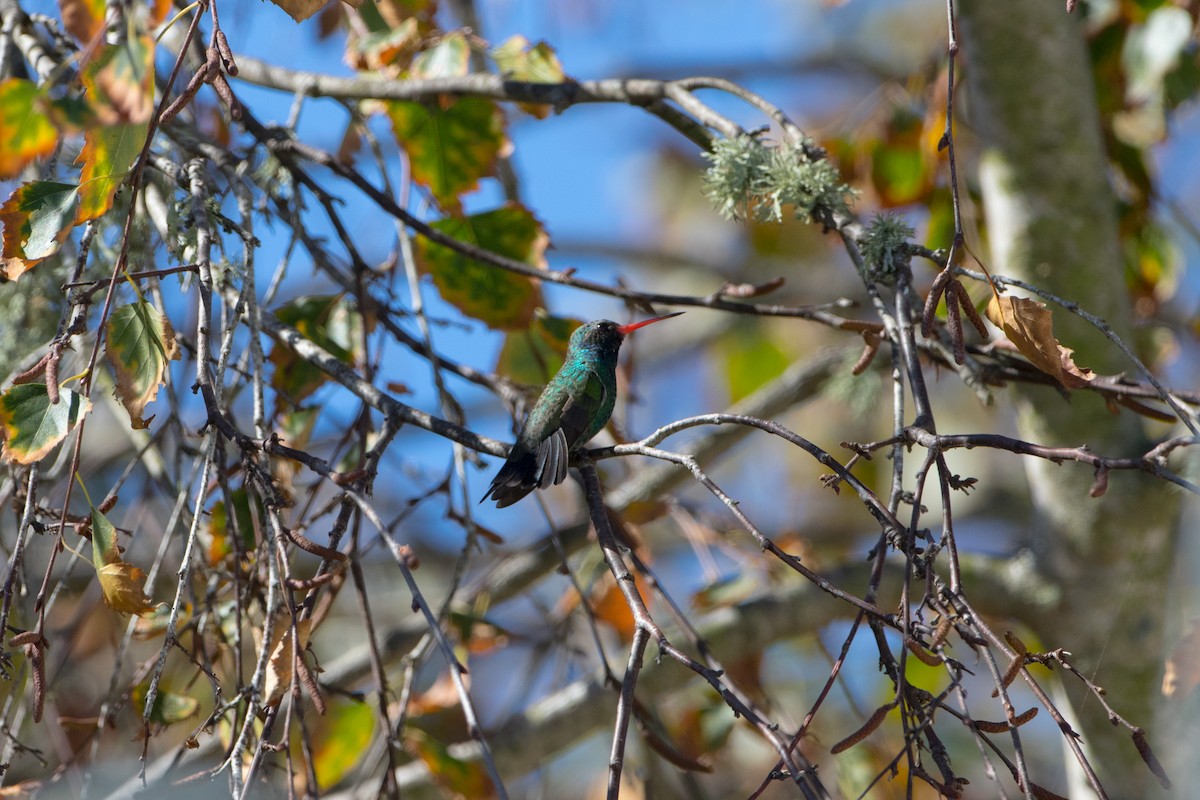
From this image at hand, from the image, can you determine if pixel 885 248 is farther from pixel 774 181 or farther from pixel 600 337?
pixel 600 337

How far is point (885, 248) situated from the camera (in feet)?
5.40

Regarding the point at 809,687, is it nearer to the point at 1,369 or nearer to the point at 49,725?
the point at 49,725

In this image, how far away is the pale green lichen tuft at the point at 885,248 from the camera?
163cm

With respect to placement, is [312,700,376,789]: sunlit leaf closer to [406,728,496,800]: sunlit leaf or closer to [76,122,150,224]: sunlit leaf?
[406,728,496,800]: sunlit leaf

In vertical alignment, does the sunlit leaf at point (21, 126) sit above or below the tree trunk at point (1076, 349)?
below

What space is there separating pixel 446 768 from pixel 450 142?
1368 millimetres

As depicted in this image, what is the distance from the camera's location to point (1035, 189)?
2.43m

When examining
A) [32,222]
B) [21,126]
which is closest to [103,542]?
[32,222]

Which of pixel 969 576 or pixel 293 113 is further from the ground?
pixel 293 113

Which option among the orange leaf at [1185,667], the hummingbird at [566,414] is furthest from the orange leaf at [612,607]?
the orange leaf at [1185,667]

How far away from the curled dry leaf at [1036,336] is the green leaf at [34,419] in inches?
47.1

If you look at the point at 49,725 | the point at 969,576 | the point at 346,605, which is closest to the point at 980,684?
the point at 346,605

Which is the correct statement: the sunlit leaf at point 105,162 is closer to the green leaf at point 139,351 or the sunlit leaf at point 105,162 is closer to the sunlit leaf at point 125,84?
the green leaf at point 139,351

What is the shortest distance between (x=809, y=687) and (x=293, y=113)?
3.67 metres
